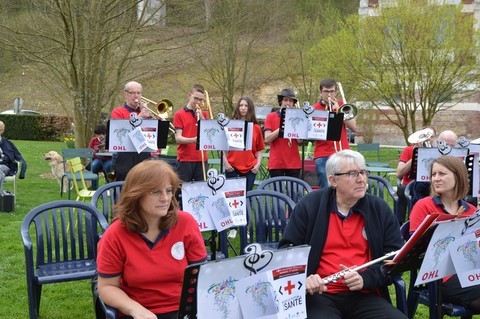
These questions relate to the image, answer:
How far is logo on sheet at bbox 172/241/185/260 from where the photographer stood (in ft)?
12.8

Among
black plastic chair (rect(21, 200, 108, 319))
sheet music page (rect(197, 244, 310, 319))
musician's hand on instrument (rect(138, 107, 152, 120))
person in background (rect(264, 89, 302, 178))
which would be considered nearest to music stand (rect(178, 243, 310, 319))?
sheet music page (rect(197, 244, 310, 319))

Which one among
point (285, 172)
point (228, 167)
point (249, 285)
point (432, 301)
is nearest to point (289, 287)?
point (249, 285)

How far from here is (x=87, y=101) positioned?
15.2 m

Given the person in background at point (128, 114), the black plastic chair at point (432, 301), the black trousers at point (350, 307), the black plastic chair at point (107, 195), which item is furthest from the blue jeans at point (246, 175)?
the black trousers at point (350, 307)

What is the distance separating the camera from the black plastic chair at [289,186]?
7.25 meters

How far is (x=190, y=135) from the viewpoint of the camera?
881 centimetres

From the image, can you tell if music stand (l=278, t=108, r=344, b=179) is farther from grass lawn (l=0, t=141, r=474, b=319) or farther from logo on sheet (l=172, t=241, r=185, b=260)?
logo on sheet (l=172, t=241, r=185, b=260)

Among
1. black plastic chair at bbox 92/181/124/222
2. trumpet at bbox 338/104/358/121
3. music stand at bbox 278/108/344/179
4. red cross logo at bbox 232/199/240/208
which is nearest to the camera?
red cross logo at bbox 232/199/240/208

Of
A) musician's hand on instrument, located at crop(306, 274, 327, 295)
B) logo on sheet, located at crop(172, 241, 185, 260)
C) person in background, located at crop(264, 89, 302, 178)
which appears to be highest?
person in background, located at crop(264, 89, 302, 178)

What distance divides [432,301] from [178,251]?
1.91 meters

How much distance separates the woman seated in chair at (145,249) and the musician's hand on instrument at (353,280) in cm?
100

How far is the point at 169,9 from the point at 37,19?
326 centimetres

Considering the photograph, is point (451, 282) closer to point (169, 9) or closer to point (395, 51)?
point (169, 9)

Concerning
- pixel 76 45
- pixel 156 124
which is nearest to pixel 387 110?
pixel 76 45
